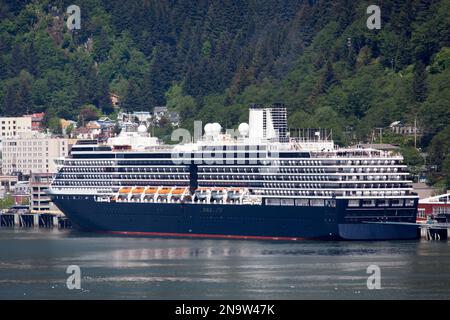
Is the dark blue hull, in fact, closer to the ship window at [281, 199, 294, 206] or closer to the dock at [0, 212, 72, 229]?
the ship window at [281, 199, 294, 206]

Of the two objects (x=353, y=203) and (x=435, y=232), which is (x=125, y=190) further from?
(x=435, y=232)

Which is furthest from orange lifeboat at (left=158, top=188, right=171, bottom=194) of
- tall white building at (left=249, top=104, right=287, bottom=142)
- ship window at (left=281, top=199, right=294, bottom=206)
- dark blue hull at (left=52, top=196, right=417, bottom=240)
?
ship window at (left=281, top=199, right=294, bottom=206)

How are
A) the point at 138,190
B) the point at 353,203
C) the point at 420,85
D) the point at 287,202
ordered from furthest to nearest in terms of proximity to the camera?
the point at 420,85
the point at 138,190
the point at 287,202
the point at 353,203

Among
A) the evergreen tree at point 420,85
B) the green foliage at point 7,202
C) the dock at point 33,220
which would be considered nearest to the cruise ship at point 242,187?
the dock at point 33,220

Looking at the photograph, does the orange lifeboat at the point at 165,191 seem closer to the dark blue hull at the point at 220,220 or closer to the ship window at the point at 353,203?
the dark blue hull at the point at 220,220

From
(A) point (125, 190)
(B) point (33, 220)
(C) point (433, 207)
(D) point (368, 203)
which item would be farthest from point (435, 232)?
(B) point (33, 220)

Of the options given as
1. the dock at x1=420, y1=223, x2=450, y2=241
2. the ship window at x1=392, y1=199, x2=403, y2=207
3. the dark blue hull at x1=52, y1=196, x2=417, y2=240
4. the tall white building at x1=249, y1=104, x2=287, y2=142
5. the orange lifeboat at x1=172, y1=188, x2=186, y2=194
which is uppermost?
the tall white building at x1=249, y1=104, x2=287, y2=142
